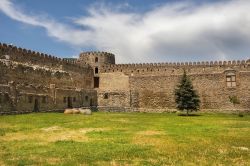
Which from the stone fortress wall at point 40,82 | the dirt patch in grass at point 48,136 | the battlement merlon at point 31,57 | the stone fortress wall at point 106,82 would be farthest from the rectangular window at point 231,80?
the dirt patch in grass at point 48,136

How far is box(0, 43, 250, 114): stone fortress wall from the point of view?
1387 inches

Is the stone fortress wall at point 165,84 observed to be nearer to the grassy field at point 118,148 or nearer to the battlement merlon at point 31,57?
the battlement merlon at point 31,57

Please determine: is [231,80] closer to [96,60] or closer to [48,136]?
[96,60]

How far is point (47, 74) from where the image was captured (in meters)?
40.2

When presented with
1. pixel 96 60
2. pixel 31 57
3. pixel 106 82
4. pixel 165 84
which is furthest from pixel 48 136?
pixel 96 60

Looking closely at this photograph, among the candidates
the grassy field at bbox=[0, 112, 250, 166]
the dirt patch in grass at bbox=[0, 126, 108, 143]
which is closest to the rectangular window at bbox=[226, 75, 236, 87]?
the grassy field at bbox=[0, 112, 250, 166]

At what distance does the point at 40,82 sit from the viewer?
1527 inches

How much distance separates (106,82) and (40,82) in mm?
13287

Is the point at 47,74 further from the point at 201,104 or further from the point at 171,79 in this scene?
the point at 201,104

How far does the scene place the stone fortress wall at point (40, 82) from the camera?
110 ft

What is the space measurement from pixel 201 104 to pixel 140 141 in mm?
30085

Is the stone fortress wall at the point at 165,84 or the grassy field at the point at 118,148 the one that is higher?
the stone fortress wall at the point at 165,84

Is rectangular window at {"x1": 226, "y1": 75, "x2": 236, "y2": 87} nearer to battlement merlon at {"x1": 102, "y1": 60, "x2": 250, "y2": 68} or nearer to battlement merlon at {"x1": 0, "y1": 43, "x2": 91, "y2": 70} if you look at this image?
battlement merlon at {"x1": 102, "y1": 60, "x2": 250, "y2": 68}

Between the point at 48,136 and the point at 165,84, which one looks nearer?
the point at 48,136
